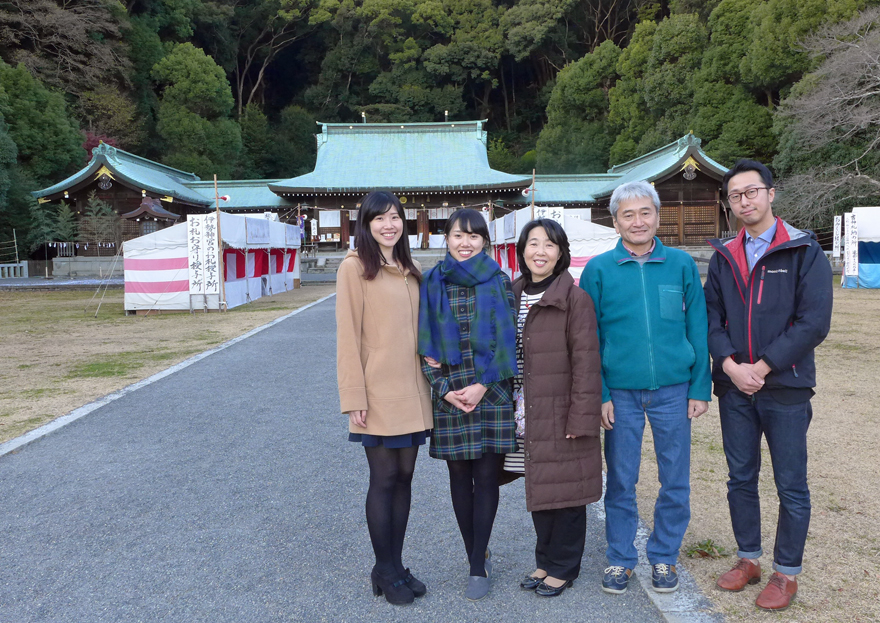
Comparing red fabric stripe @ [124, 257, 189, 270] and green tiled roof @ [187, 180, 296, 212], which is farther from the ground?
green tiled roof @ [187, 180, 296, 212]

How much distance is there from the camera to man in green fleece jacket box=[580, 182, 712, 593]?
228 centimetres

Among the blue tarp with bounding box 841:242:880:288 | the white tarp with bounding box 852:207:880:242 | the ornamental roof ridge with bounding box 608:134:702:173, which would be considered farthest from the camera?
the ornamental roof ridge with bounding box 608:134:702:173

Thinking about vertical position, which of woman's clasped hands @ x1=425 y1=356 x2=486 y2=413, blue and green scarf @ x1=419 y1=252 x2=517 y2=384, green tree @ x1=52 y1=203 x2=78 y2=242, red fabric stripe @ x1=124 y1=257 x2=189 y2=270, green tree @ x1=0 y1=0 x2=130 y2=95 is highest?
green tree @ x1=0 y1=0 x2=130 y2=95

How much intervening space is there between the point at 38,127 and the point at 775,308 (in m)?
26.6

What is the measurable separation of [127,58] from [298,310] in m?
24.1

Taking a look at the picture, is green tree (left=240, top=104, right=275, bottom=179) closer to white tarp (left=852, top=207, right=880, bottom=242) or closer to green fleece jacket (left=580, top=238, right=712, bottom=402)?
white tarp (left=852, top=207, right=880, bottom=242)

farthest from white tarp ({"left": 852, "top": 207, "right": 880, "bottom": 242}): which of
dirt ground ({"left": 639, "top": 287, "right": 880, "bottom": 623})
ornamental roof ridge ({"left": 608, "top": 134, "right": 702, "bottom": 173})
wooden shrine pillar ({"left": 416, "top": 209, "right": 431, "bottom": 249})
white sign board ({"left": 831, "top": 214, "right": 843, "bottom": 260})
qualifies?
wooden shrine pillar ({"left": 416, "top": 209, "right": 431, "bottom": 249})

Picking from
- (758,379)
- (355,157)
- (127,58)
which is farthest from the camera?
(127,58)

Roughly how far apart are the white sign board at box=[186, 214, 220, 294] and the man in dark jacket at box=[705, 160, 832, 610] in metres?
10.4

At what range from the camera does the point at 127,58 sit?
96.4 ft

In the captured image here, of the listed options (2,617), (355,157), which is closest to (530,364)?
(2,617)

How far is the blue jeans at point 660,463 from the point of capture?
2305 mm

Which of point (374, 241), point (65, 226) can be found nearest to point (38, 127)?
point (65, 226)

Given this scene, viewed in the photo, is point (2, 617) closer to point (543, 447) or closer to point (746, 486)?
point (543, 447)
